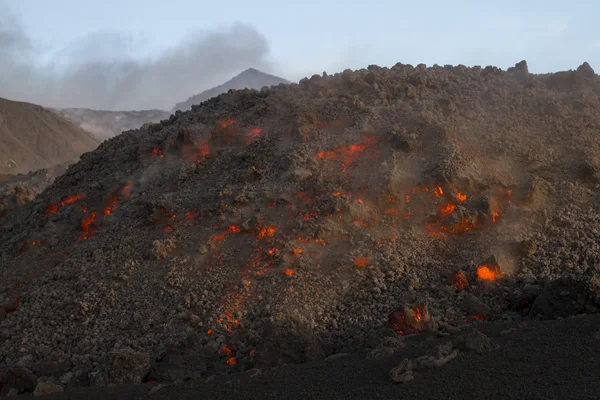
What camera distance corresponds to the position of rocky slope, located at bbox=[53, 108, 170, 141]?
250 ft

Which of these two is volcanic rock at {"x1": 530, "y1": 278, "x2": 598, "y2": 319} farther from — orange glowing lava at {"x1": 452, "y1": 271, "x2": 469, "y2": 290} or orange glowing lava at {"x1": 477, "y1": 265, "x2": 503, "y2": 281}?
orange glowing lava at {"x1": 452, "y1": 271, "x2": 469, "y2": 290}

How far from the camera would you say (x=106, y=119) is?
79562mm

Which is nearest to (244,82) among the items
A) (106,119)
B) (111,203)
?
(106,119)

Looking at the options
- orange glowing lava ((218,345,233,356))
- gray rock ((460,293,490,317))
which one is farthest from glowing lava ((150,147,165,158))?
gray rock ((460,293,490,317))

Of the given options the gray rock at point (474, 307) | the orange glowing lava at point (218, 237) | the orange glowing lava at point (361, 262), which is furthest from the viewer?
the orange glowing lava at point (218, 237)

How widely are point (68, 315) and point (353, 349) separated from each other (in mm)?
4897

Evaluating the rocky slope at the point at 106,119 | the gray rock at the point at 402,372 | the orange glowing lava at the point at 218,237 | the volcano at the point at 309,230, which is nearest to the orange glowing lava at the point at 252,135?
the volcano at the point at 309,230

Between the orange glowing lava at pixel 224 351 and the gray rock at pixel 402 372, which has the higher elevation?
the orange glowing lava at pixel 224 351

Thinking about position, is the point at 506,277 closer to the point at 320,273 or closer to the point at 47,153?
the point at 320,273

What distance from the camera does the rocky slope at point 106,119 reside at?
3001 inches

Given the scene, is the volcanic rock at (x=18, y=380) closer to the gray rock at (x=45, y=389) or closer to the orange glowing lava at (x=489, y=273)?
the gray rock at (x=45, y=389)

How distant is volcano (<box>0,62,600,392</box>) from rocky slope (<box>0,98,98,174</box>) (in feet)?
158

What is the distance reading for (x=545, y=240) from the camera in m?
9.26

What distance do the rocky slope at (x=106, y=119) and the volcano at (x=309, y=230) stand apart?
66.9 metres
